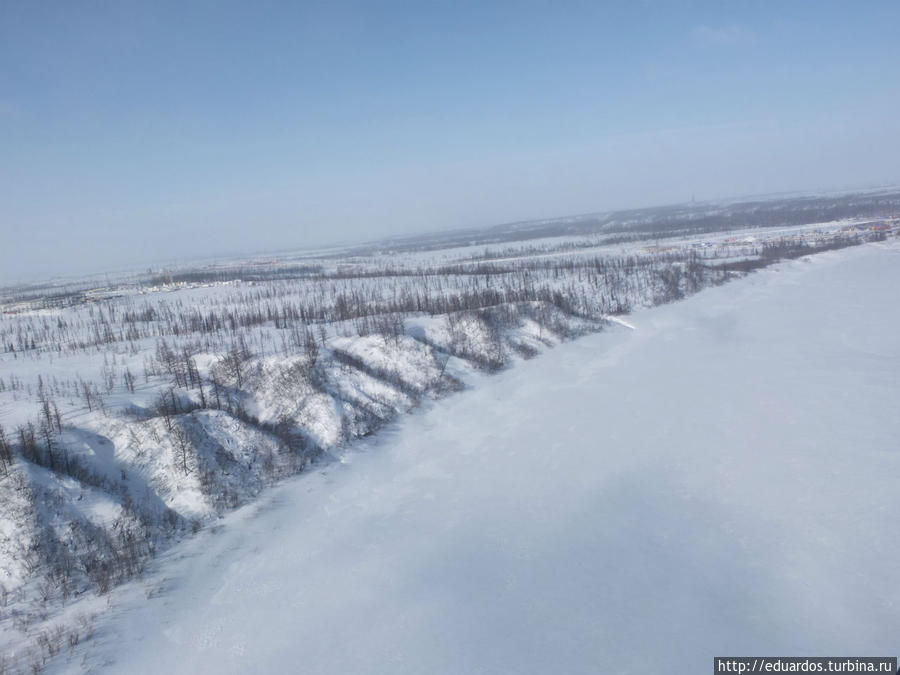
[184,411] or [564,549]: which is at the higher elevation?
[184,411]

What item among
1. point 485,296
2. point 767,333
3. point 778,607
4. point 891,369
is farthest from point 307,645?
point 485,296

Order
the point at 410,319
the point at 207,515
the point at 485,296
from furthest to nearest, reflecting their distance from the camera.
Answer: the point at 485,296 → the point at 410,319 → the point at 207,515

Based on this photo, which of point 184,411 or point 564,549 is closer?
point 564,549

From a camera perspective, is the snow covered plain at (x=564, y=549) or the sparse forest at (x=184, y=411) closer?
the snow covered plain at (x=564, y=549)

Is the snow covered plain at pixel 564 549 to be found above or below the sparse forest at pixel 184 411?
below

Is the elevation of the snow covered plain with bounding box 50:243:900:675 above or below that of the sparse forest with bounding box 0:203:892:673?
below

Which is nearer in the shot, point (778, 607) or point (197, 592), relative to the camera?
point (778, 607)

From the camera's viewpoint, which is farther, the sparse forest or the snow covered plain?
the sparse forest

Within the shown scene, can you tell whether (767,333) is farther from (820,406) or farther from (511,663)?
(511,663)
